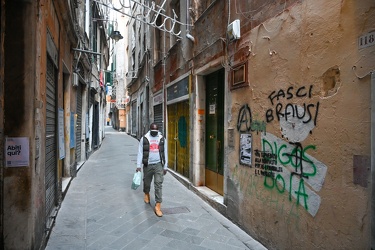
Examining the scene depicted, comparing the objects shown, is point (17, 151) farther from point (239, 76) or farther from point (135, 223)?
point (239, 76)

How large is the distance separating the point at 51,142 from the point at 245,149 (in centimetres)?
339

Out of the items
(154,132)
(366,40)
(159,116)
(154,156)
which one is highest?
(366,40)

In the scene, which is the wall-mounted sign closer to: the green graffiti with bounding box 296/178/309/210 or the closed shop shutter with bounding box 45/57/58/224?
the green graffiti with bounding box 296/178/309/210

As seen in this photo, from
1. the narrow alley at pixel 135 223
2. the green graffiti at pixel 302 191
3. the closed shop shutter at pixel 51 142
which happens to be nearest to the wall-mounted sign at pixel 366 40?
the green graffiti at pixel 302 191

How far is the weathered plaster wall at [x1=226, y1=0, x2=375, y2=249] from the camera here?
2.67m

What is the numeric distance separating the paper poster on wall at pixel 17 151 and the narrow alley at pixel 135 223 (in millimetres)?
1393

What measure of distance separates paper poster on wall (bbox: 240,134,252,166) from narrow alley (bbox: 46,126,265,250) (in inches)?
44.0

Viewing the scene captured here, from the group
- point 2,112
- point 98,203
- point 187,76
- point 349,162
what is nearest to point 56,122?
point 98,203

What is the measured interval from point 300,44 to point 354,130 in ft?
4.13

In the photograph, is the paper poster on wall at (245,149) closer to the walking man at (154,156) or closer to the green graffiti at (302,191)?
the green graffiti at (302,191)

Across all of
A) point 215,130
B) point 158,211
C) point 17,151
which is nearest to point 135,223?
point 158,211

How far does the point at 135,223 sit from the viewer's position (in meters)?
4.77

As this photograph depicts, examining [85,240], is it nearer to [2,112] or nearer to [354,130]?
[2,112]

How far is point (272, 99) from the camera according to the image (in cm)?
393
